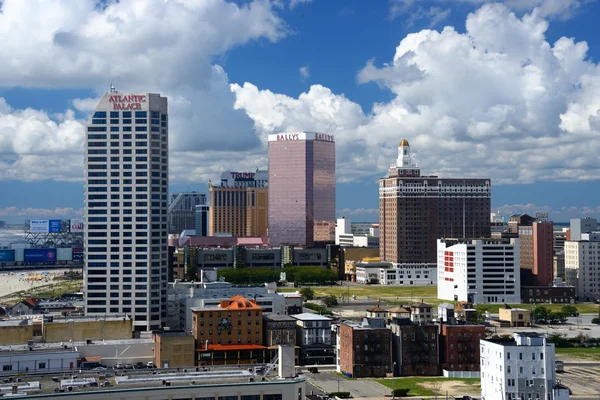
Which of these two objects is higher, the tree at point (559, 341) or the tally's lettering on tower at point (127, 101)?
the tally's lettering on tower at point (127, 101)

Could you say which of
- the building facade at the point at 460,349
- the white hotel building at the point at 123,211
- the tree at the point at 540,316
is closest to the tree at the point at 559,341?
the building facade at the point at 460,349

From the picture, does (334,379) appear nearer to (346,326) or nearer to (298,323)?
(346,326)

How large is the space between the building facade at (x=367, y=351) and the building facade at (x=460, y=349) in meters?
7.52

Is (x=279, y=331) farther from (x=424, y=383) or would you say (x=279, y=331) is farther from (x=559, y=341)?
(x=559, y=341)

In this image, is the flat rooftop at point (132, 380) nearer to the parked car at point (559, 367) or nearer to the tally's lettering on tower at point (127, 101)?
the parked car at point (559, 367)

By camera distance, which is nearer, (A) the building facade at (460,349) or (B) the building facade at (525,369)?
(B) the building facade at (525,369)

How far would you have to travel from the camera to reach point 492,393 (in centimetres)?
9600

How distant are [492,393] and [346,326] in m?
28.6

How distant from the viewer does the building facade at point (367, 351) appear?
117688mm

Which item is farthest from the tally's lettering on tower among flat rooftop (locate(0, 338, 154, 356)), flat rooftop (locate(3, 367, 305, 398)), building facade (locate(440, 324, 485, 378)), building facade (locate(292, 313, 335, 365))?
flat rooftop (locate(3, 367, 305, 398))

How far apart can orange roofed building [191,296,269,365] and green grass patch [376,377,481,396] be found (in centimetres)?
1894

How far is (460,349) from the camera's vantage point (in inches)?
4747

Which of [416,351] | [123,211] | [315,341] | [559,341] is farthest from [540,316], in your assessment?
[123,211]

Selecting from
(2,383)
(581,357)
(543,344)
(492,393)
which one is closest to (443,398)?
(492,393)
